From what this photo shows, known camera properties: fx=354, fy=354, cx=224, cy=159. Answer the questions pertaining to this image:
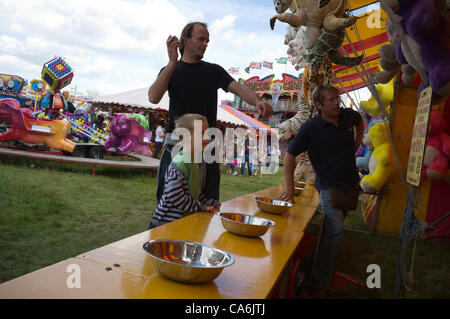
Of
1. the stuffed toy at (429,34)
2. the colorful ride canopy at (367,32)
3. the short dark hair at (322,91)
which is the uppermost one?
the colorful ride canopy at (367,32)

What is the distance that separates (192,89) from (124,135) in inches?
336

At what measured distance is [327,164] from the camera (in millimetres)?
2850

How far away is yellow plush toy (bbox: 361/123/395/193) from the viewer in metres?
4.99

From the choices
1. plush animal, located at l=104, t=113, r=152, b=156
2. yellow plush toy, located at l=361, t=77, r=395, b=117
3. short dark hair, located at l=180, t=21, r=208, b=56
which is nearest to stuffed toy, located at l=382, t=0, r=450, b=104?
short dark hair, located at l=180, t=21, r=208, b=56

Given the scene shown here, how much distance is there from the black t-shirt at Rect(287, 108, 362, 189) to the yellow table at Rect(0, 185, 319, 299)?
1.29m

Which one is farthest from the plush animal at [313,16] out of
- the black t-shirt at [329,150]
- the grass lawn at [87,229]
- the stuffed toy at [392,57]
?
the grass lawn at [87,229]

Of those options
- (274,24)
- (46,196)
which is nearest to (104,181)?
(46,196)

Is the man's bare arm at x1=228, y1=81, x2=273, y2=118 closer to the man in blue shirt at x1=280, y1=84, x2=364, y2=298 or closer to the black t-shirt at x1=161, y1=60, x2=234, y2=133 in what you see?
the black t-shirt at x1=161, y1=60, x2=234, y2=133

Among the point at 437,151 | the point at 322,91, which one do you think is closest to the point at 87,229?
the point at 322,91

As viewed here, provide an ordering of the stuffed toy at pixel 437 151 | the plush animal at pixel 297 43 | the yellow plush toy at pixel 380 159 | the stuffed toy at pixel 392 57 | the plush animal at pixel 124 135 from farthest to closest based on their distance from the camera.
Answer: the plush animal at pixel 124 135 < the yellow plush toy at pixel 380 159 < the plush animal at pixel 297 43 < the stuffed toy at pixel 437 151 < the stuffed toy at pixel 392 57

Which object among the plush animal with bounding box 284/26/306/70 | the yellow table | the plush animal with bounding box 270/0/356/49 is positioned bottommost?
the yellow table

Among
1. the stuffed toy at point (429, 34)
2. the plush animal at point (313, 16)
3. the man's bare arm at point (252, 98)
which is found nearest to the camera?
the stuffed toy at point (429, 34)

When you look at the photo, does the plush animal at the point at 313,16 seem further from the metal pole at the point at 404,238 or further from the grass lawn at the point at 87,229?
the grass lawn at the point at 87,229

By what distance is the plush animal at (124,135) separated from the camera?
404 inches
